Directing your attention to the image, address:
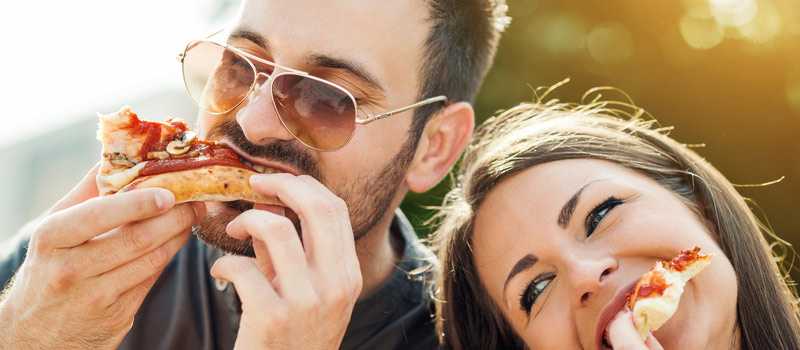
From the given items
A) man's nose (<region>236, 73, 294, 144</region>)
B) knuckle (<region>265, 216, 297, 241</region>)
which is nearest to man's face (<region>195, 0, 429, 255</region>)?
man's nose (<region>236, 73, 294, 144</region>)

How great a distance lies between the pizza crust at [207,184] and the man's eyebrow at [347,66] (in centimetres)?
66

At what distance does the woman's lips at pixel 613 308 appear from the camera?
8.22ft

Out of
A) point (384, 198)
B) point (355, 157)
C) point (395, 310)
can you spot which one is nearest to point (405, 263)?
Result: point (395, 310)

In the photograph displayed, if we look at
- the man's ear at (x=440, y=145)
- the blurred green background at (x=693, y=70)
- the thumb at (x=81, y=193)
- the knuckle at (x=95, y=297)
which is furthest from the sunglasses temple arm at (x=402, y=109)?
the blurred green background at (x=693, y=70)

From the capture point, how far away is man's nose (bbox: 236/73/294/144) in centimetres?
291

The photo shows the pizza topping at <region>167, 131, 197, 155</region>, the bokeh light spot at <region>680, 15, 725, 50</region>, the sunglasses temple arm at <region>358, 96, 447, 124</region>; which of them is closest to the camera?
the pizza topping at <region>167, 131, 197, 155</region>

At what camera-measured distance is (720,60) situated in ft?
24.9

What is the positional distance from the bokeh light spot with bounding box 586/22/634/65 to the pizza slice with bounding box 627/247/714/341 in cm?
598

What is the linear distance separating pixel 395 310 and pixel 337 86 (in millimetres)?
1447

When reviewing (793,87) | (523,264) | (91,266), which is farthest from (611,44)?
(91,266)

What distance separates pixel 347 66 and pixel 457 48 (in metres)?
0.98

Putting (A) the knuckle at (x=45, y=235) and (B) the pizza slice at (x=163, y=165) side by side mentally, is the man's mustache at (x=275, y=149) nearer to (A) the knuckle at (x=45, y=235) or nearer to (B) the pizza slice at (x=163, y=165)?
(B) the pizza slice at (x=163, y=165)

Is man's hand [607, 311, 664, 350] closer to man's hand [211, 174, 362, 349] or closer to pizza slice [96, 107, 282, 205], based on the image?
man's hand [211, 174, 362, 349]

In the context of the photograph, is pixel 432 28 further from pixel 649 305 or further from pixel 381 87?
pixel 649 305
